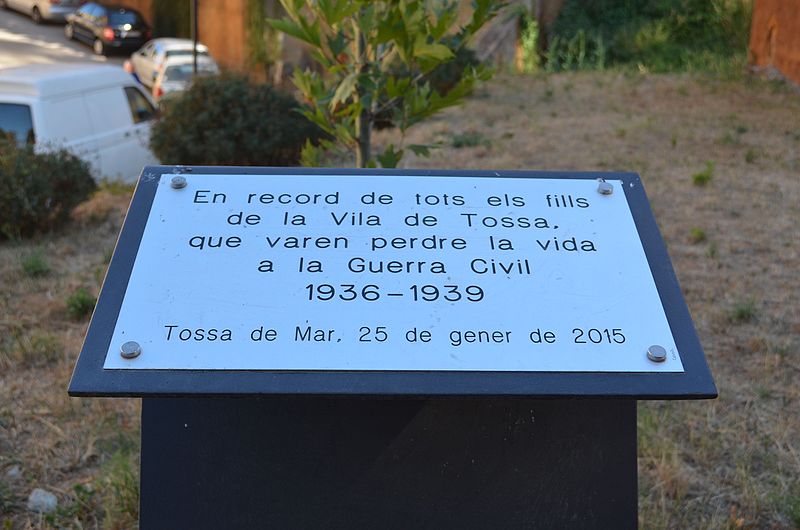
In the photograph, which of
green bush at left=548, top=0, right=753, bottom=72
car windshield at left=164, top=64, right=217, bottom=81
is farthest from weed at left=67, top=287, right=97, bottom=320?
green bush at left=548, top=0, right=753, bottom=72

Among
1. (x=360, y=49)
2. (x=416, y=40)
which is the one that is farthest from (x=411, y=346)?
(x=360, y=49)

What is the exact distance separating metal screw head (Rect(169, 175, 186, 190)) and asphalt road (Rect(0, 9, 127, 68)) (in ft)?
82.0

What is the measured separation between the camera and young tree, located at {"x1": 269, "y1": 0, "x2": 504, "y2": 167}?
12.8ft

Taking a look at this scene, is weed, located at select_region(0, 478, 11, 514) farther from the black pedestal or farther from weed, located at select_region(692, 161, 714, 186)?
weed, located at select_region(692, 161, 714, 186)

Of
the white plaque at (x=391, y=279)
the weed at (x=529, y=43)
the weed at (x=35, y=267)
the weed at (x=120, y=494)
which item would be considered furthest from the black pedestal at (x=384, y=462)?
the weed at (x=529, y=43)

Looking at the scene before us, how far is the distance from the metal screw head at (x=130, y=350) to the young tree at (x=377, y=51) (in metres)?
1.57

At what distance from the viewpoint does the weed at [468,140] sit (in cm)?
998

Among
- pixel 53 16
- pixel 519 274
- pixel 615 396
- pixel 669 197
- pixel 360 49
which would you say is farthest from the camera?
pixel 53 16

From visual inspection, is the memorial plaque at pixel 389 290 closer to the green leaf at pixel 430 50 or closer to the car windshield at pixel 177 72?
the green leaf at pixel 430 50

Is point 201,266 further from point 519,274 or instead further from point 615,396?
point 615,396

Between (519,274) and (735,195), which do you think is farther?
(735,195)

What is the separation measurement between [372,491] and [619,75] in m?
13.0

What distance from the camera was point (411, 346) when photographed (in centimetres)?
255

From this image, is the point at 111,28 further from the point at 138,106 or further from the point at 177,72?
the point at 138,106
